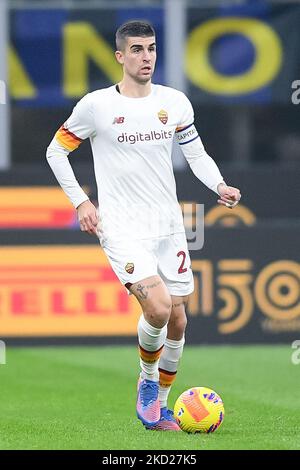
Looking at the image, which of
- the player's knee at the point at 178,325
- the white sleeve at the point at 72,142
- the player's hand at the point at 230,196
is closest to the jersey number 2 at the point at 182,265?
the player's knee at the point at 178,325

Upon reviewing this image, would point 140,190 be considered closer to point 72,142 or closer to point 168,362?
point 72,142

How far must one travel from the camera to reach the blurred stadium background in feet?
46.1

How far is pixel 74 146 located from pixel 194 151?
773 mm

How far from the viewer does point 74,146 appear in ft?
27.9

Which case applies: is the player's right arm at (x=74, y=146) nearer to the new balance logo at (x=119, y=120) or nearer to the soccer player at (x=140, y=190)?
the soccer player at (x=140, y=190)

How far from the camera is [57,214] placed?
16.3m

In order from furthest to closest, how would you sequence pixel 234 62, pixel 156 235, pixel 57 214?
pixel 234 62 < pixel 57 214 < pixel 156 235

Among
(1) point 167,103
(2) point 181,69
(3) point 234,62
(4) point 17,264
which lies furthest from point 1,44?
(1) point 167,103

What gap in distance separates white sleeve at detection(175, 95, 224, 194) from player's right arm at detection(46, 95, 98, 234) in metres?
0.59

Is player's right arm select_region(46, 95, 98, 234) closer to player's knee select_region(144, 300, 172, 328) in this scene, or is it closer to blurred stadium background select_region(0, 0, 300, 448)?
player's knee select_region(144, 300, 172, 328)

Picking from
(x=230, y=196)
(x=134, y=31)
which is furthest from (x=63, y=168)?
(x=230, y=196)

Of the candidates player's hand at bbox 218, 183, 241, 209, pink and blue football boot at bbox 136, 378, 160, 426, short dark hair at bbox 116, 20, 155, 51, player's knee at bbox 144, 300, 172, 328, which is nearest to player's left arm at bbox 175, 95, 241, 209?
player's hand at bbox 218, 183, 241, 209

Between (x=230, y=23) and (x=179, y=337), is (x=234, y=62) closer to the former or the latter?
(x=230, y=23)

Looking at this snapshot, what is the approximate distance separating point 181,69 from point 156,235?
11.8m
